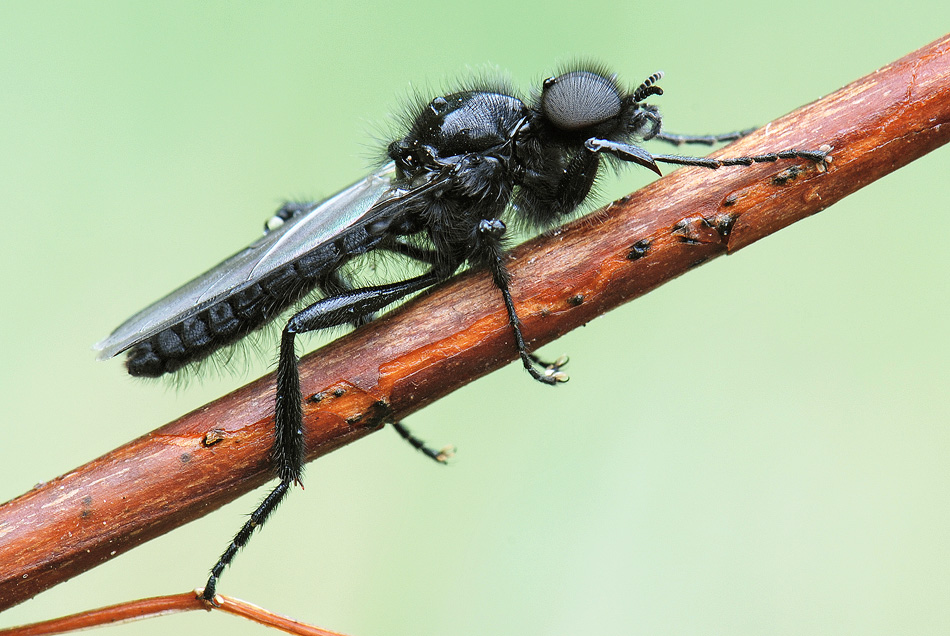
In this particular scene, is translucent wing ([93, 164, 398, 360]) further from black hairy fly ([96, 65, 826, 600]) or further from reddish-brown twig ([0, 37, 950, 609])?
reddish-brown twig ([0, 37, 950, 609])

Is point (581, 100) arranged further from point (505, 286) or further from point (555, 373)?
point (555, 373)

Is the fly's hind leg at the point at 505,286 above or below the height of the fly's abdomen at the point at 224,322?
below

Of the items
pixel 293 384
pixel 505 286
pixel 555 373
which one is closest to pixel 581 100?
pixel 505 286

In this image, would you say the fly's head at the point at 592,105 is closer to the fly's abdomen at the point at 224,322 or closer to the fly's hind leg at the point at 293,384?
the fly's hind leg at the point at 293,384

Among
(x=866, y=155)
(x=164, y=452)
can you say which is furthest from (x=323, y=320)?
(x=866, y=155)

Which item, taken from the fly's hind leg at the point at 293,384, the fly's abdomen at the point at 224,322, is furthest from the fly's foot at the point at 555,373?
the fly's abdomen at the point at 224,322

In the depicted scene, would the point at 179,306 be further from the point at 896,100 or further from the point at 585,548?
the point at 896,100
